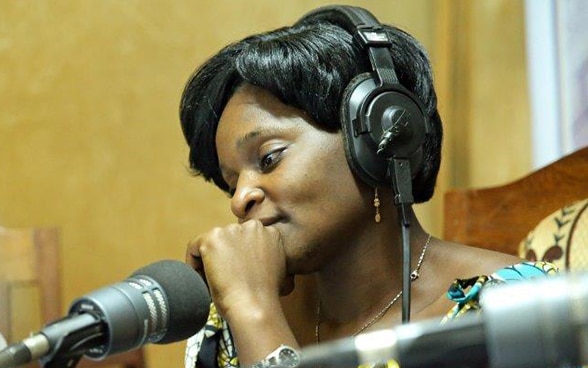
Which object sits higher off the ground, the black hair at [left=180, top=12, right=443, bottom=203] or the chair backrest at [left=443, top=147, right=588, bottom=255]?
the black hair at [left=180, top=12, right=443, bottom=203]

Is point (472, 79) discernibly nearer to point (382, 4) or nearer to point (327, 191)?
point (382, 4)

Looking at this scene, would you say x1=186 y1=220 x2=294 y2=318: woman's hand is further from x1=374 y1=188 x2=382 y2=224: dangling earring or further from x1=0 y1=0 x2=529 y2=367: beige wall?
x1=0 y1=0 x2=529 y2=367: beige wall

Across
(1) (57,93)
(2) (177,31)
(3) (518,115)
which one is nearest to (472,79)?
(3) (518,115)

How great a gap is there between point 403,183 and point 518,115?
3.56 ft

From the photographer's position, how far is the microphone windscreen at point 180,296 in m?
0.78

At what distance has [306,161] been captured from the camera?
1.14 meters

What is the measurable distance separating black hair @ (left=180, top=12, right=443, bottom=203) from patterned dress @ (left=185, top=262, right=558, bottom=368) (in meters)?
0.18

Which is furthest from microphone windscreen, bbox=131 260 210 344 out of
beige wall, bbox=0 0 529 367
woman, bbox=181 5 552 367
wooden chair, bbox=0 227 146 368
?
beige wall, bbox=0 0 529 367

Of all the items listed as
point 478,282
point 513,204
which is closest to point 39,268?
point 513,204

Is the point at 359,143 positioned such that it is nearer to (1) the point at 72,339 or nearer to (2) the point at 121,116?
(1) the point at 72,339

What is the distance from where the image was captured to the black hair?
1166 mm

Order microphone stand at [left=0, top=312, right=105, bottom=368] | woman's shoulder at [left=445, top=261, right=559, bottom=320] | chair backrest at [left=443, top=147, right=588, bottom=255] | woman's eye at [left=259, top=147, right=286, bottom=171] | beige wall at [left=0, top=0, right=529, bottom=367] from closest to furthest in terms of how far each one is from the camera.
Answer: microphone stand at [left=0, top=312, right=105, bottom=368], woman's shoulder at [left=445, top=261, right=559, bottom=320], woman's eye at [left=259, top=147, right=286, bottom=171], chair backrest at [left=443, top=147, right=588, bottom=255], beige wall at [left=0, top=0, right=529, bottom=367]

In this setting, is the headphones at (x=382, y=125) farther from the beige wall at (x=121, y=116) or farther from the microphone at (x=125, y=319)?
the beige wall at (x=121, y=116)

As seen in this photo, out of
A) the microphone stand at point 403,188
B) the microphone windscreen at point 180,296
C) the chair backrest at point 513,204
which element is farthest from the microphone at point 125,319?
the chair backrest at point 513,204
